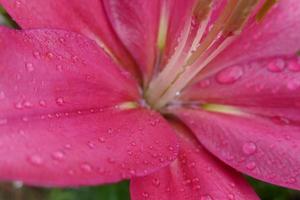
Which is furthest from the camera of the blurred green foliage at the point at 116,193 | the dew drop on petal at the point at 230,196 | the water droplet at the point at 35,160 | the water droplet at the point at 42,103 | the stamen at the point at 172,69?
the blurred green foliage at the point at 116,193

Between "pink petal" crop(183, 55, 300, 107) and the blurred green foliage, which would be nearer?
"pink petal" crop(183, 55, 300, 107)

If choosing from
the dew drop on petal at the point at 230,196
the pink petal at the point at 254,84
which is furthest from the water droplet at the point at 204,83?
the dew drop on petal at the point at 230,196

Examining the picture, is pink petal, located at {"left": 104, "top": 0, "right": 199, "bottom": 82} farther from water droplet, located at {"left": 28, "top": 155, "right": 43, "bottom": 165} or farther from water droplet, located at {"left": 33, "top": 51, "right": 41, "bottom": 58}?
water droplet, located at {"left": 28, "top": 155, "right": 43, "bottom": 165}

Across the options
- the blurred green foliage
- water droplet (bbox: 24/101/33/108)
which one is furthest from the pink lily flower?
the blurred green foliage

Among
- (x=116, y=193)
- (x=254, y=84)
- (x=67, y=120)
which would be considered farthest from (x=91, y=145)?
(x=116, y=193)

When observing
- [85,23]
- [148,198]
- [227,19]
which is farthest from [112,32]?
[148,198]

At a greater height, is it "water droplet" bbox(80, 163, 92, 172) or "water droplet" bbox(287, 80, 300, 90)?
"water droplet" bbox(287, 80, 300, 90)

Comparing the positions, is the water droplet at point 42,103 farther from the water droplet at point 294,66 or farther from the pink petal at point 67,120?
the water droplet at point 294,66
